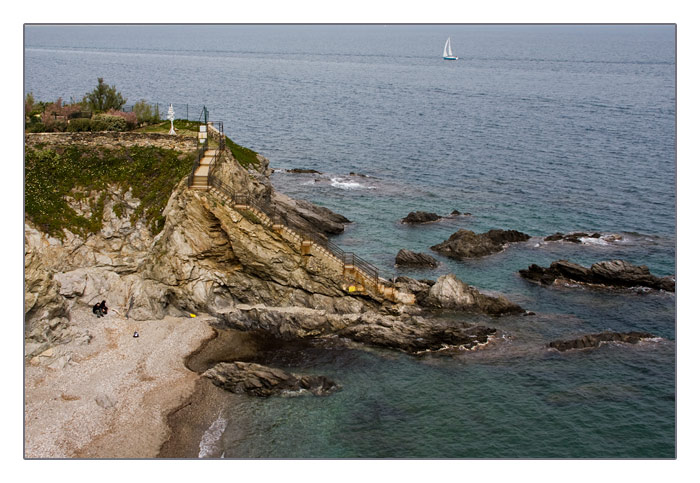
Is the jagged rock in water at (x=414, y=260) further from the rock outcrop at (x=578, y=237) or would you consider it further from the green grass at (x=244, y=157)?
the green grass at (x=244, y=157)

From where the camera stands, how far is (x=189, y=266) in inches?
1922

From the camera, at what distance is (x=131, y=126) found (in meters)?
59.7

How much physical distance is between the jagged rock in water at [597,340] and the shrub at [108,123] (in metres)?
40.9

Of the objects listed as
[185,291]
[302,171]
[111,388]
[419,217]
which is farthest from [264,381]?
[302,171]

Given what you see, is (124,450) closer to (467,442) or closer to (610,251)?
(467,442)

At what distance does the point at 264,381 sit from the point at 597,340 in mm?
23832

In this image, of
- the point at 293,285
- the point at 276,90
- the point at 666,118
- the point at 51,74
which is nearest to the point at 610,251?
the point at 293,285

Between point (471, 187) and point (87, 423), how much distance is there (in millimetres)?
63969

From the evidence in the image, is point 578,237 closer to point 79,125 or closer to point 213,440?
point 213,440

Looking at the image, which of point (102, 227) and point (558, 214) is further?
point (558, 214)

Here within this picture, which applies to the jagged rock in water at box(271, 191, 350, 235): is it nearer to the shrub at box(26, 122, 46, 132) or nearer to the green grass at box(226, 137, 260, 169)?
the green grass at box(226, 137, 260, 169)

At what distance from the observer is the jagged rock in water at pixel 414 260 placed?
61469 millimetres

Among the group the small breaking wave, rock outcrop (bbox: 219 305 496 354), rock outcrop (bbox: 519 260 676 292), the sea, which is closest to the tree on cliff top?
the sea

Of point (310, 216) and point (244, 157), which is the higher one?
point (244, 157)
